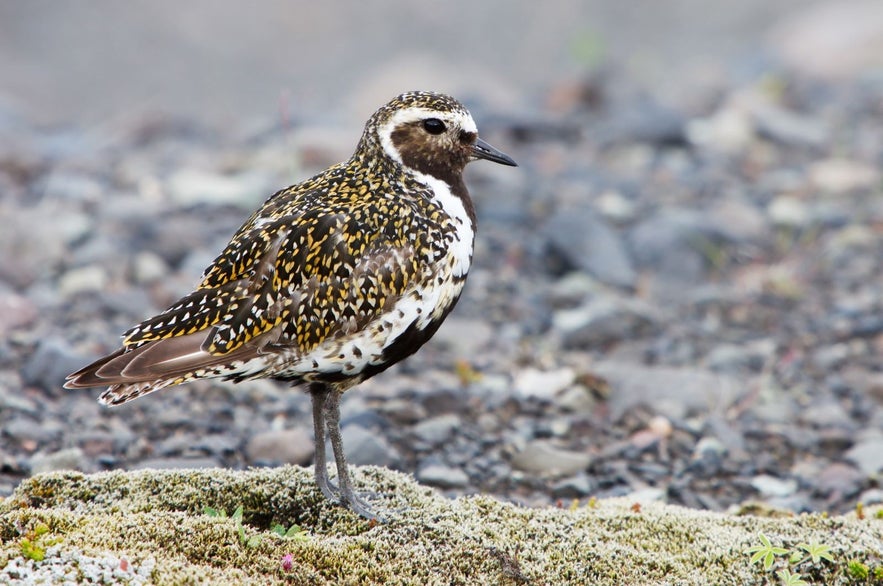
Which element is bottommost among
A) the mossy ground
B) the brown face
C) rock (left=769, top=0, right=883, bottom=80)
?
the mossy ground

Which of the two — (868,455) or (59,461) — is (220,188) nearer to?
(59,461)

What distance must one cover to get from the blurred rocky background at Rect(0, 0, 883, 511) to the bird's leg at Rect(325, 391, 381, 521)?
141 cm

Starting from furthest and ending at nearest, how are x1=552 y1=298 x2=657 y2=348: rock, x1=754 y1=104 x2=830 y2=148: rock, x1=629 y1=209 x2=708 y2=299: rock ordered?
x1=754 y1=104 x2=830 y2=148: rock → x1=629 y1=209 x2=708 y2=299: rock → x1=552 y1=298 x2=657 y2=348: rock

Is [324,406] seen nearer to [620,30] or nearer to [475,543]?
[475,543]

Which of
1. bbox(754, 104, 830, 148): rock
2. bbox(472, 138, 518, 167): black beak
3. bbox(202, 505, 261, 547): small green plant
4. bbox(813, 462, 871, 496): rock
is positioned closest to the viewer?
bbox(202, 505, 261, 547): small green plant

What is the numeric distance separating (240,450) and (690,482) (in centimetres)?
326

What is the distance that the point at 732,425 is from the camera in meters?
9.23

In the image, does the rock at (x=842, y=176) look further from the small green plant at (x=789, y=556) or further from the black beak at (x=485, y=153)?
the small green plant at (x=789, y=556)

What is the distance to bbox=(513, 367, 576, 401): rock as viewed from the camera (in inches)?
374

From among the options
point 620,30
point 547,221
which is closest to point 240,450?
point 547,221

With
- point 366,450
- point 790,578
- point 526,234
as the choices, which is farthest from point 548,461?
point 526,234

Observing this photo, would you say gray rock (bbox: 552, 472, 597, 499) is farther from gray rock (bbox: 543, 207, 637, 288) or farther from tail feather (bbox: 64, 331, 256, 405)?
gray rock (bbox: 543, 207, 637, 288)

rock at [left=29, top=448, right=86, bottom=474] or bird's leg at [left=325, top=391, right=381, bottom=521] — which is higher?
rock at [left=29, top=448, right=86, bottom=474]

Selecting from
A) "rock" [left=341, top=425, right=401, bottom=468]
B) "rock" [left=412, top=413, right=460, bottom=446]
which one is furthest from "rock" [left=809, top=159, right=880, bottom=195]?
"rock" [left=341, top=425, right=401, bottom=468]
